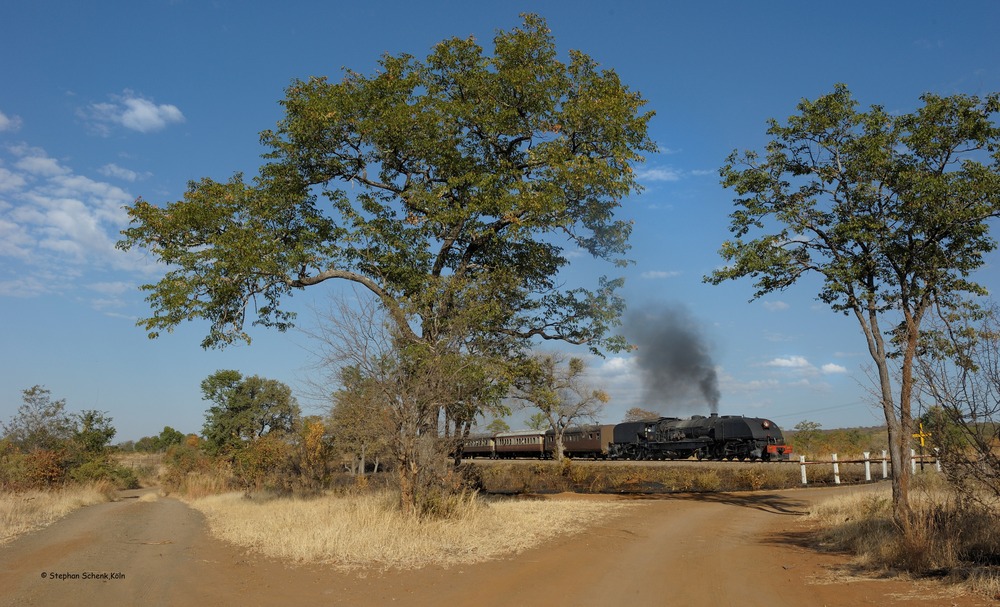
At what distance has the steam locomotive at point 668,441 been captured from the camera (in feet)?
118

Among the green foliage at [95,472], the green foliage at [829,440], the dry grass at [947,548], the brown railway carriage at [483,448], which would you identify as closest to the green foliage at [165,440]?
the brown railway carriage at [483,448]

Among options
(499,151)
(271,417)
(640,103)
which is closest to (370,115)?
(499,151)

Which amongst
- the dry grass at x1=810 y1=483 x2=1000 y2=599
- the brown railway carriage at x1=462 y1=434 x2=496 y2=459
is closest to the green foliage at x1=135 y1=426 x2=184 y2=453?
the brown railway carriage at x1=462 y1=434 x2=496 y2=459

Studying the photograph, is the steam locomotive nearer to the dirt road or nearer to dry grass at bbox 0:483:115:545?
dry grass at bbox 0:483:115:545

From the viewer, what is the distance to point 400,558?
9.59 m

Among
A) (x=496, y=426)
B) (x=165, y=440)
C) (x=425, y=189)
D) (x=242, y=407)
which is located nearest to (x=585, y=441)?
(x=496, y=426)

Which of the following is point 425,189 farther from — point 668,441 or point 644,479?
point 668,441

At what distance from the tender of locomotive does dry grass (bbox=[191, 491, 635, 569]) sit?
22.9 m

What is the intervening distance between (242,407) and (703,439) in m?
28.4

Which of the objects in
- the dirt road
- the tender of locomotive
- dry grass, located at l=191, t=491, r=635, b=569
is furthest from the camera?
the tender of locomotive

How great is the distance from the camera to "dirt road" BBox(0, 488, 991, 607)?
293 inches

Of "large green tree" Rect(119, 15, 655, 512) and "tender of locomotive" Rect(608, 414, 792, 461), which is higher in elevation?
"large green tree" Rect(119, 15, 655, 512)

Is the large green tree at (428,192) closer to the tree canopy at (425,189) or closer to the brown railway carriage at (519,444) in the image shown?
the tree canopy at (425,189)

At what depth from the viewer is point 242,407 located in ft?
127
